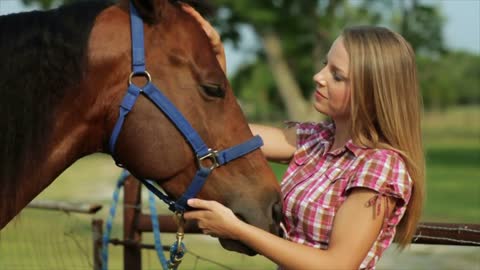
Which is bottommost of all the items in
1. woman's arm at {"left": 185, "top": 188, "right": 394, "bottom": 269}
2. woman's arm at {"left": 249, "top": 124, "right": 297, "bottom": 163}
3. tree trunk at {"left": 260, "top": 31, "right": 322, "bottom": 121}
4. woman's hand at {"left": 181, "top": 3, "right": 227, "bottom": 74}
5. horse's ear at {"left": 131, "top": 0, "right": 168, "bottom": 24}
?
tree trunk at {"left": 260, "top": 31, "right": 322, "bottom": 121}

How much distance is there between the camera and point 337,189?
2.52 metres

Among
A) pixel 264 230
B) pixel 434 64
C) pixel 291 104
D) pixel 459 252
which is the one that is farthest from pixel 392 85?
pixel 434 64

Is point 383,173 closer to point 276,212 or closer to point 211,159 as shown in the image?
point 276,212

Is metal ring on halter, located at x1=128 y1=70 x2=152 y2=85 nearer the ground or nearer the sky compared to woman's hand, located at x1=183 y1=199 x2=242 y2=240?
nearer the sky

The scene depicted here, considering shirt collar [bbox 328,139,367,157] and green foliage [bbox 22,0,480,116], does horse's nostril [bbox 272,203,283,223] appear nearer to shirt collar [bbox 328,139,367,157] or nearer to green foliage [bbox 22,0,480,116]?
shirt collar [bbox 328,139,367,157]

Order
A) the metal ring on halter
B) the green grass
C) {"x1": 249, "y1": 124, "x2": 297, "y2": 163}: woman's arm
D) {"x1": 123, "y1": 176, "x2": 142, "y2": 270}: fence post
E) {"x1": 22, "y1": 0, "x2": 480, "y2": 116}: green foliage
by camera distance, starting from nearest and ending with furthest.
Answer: the metal ring on halter → {"x1": 249, "y1": 124, "x2": 297, "y2": 163}: woman's arm → {"x1": 123, "y1": 176, "x2": 142, "y2": 270}: fence post → the green grass → {"x1": 22, "y1": 0, "x2": 480, "y2": 116}: green foliage

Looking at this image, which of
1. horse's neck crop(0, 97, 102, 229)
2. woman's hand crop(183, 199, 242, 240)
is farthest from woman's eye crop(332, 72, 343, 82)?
horse's neck crop(0, 97, 102, 229)

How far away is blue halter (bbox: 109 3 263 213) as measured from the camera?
247 cm

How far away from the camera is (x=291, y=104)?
33344mm

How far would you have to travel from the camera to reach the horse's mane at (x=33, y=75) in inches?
95.4

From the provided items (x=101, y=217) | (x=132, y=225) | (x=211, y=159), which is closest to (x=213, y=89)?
(x=211, y=159)

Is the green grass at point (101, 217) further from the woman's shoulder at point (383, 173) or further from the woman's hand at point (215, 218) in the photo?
the woman's shoulder at point (383, 173)

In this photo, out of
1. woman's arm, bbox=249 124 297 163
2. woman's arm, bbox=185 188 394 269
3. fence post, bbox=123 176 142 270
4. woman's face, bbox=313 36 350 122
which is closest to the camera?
woman's arm, bbox=185 188 394 269

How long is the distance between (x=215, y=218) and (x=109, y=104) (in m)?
0.54
